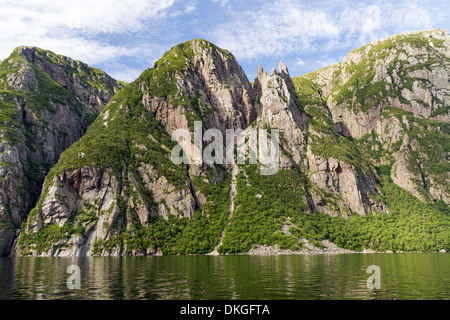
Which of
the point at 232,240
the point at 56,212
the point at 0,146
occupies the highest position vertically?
the point at 0,146

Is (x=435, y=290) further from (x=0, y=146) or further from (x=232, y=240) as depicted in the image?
(x=0, y=146)

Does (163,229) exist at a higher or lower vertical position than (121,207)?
lower

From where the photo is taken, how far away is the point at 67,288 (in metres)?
43.8

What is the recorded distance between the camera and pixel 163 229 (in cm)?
18650

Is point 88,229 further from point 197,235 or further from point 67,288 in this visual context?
point 67,288
